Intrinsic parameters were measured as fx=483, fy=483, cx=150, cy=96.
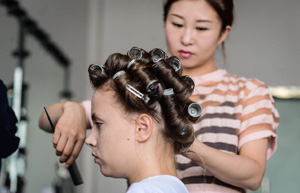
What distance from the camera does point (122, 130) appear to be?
0.99 metres

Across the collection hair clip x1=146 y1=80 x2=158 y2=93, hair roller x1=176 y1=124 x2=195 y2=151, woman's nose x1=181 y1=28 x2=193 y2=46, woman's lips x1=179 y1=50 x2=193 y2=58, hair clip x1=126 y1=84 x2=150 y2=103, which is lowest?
hair roller x1=176 y1=124 x2=195 y2=151

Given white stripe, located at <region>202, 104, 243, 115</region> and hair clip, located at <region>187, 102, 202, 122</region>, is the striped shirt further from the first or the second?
hair clip, located at <region>187, 102, 202, 122</region>

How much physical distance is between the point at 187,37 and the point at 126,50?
1538 millimetres

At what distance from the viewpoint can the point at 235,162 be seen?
1.08 m

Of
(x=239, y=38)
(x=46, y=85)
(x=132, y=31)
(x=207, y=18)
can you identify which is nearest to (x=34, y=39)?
(x=46, y=85)

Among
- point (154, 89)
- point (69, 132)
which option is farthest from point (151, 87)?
point (69, 132)

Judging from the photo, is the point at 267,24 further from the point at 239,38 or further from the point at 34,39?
the point at 34,39

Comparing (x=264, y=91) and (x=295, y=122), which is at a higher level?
(x=264, y=91)

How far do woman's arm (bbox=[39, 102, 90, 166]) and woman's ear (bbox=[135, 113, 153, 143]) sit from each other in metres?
0.16

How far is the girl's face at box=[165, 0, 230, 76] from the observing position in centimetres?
123

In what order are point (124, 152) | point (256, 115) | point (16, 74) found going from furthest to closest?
point (16, 74)
point (256, 115)
point (124, 152)

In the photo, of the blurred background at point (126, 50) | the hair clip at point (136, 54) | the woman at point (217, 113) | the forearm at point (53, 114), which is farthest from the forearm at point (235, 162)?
the blurred background at point (126, 50)

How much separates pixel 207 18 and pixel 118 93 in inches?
14.4

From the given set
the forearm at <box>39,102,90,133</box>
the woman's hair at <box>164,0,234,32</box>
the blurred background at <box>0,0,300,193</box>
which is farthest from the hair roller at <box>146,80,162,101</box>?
the blurred background at <box>0,0,300,193</box>
